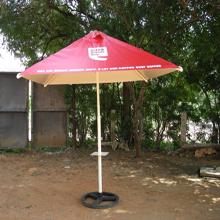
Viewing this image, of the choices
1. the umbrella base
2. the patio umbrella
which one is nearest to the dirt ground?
the umbrella base

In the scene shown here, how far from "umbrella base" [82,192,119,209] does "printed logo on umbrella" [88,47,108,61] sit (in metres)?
2.18

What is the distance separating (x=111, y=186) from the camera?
17.2ft

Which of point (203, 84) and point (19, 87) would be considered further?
point (203, 84)

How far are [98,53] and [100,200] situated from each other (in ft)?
7.44

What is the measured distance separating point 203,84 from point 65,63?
21.0ft

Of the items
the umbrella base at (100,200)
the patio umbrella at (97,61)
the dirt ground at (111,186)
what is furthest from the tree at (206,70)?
the umbrella base at (100,200)

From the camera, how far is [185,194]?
15.8ft

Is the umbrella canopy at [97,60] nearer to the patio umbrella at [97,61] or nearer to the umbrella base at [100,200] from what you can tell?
the patio umbrella at [97,61]

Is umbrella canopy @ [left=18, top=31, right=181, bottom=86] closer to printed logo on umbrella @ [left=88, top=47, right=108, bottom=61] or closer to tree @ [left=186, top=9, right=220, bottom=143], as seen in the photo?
printed logo on umbrella @ [left=88, top=47, right=108, bottom=61]

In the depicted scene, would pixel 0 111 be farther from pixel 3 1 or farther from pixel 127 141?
pixel 127 141

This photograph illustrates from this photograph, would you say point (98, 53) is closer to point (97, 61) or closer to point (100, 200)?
point (97, 61)

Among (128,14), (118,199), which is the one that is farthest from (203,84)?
(118,199)

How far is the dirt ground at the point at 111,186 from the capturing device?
393 centimetres

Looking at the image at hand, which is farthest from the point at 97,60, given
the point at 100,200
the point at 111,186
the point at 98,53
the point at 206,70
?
the point at 206,70
